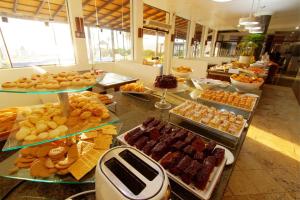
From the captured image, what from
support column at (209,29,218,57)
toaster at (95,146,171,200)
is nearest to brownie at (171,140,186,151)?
toaster at (95,146,171,200)

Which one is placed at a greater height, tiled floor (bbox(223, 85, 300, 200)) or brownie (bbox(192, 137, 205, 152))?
brownie (bbox(192, 137, 205, 152))

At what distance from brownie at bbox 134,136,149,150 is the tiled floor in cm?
136

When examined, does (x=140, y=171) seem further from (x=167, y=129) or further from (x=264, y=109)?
(x=264, y=109)

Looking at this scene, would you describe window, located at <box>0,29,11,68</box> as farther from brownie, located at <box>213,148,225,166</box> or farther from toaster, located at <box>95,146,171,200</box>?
brownie, located at <box>213,148,225,166</box>

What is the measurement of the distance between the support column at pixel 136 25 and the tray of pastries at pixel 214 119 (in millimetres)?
3505

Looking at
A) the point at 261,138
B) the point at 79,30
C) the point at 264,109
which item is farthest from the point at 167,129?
the point at 264,109

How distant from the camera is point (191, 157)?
57 cm

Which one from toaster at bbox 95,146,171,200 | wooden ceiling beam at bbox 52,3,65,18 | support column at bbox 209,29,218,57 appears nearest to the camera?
toaster at bbox 95,146,171,200

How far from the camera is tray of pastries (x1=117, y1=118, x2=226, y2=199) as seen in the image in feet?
1.56

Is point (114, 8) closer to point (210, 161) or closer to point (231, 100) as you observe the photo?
point (231, 100)

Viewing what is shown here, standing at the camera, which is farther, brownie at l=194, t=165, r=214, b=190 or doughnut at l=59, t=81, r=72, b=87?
doughnut at l=59, t=81, r=72, b=87

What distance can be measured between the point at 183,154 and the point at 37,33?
11.5 feet

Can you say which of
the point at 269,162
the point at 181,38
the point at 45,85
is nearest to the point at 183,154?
the point at 45,85

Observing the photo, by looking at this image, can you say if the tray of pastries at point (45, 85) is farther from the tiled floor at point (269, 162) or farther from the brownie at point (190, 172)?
the tiled floor at point (269, 162)
